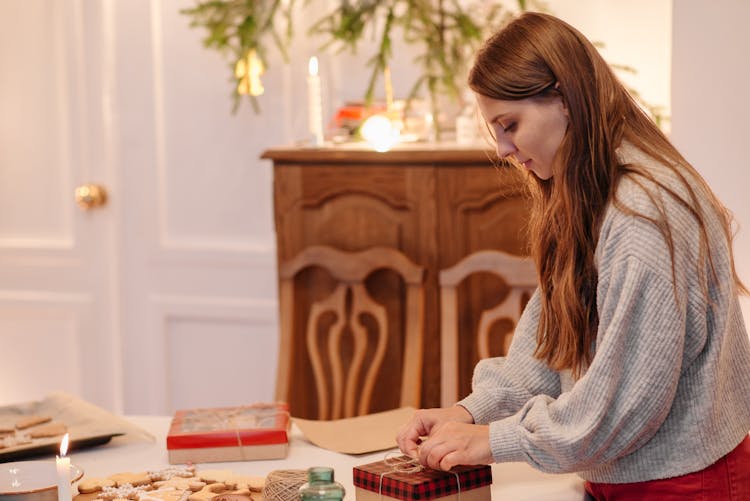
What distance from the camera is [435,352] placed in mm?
3182

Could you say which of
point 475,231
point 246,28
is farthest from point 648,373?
point 246,28

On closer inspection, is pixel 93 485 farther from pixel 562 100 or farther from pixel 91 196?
pixel 91 196

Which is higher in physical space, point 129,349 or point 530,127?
point 530,127

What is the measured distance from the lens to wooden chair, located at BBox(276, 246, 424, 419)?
3.02 metres

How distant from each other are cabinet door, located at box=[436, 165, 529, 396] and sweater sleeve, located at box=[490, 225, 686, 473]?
149 cm

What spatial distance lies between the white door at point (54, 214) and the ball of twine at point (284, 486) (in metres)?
2.80

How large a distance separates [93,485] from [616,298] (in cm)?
88

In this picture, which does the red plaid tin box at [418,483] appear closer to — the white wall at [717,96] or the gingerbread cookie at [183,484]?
the gingerbread cookie at [183,484]

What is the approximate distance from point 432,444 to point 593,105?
57cm

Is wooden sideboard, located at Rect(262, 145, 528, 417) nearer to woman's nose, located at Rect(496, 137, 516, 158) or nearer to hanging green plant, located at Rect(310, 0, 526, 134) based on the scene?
hanging green plant, located at Rect(310, 0, 526, 134)

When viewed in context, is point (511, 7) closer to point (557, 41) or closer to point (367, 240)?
point (367, 240)

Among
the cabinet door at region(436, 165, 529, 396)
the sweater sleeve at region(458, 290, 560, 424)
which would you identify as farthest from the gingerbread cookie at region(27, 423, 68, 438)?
Result: the cabinet door at region(436, 165, 529, 396)

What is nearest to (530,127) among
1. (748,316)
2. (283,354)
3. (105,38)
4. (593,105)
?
(593,105)

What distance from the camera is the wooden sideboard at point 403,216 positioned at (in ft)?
10.2
